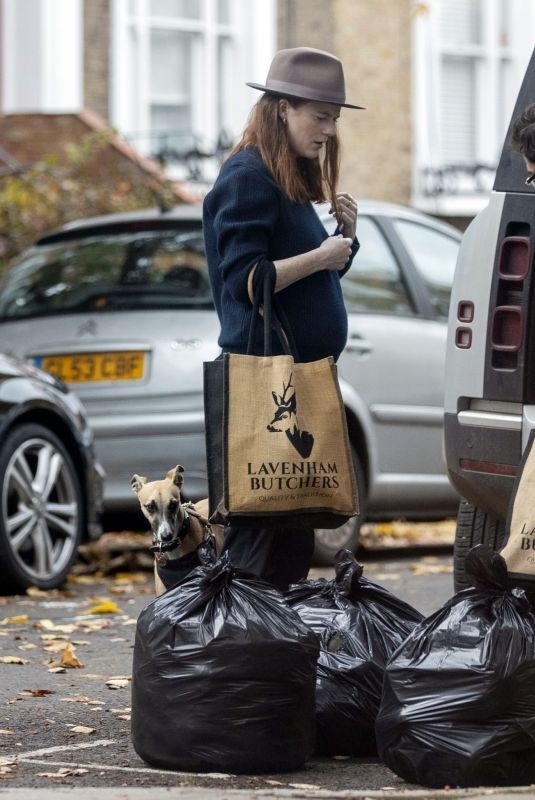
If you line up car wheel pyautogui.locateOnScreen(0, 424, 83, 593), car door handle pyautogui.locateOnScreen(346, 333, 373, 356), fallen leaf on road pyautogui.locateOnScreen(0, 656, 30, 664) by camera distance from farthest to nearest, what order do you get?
car door handle pyautogui.locateOnScreen(346, 333, 373, 356), car wheel pyautogui.locateOnScreen(0, 424, 83, 593), fallen leaf on road pyautogui.locateOnScreen(0, 656, 30, 664)

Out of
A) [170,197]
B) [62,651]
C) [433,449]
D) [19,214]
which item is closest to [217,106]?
[170,197]

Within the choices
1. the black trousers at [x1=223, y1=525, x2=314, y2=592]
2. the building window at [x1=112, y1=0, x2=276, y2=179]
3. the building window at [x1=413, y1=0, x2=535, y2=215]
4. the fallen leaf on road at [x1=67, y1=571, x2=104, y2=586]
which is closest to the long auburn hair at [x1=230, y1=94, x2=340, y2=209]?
the black trousers at [x1=223, y1=525, x2=314, y2=592]

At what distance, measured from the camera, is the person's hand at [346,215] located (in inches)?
191

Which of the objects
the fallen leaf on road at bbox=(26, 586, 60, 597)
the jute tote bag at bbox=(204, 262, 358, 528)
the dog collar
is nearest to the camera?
the jute tote bag at bbox=(204, 262, 358, 528)

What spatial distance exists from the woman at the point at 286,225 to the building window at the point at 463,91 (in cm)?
1439

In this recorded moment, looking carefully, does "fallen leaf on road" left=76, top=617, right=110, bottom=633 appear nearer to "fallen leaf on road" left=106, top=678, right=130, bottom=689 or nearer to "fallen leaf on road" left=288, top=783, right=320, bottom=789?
"fallen leaf on road" left=106, top=678, right=130, bottom=689

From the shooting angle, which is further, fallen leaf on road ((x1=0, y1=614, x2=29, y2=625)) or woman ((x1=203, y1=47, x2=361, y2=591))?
fallen leaf on road ((x1=0, y1=614, x2=29, y2=625))

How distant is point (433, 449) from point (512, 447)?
3.68m

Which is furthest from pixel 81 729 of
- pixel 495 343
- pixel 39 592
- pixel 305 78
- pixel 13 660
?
pixel 39 592

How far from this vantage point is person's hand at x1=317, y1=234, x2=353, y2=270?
15.3 ft

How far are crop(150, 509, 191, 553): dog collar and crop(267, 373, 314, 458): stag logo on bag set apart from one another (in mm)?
695

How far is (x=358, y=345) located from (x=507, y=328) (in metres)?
3.11

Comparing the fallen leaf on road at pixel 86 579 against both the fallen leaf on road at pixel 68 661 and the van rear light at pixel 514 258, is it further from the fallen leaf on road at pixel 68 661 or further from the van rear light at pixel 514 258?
the van rear light at pixel 514 258

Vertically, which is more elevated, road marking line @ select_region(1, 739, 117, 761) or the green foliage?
the green foliage
